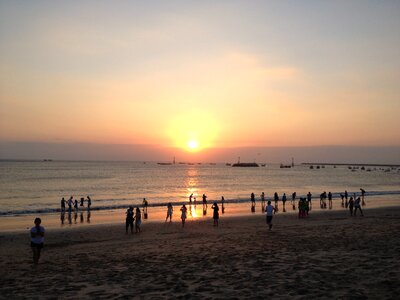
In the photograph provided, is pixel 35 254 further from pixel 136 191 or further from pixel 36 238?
pixel 136 191

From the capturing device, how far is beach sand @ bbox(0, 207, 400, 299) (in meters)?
9.48

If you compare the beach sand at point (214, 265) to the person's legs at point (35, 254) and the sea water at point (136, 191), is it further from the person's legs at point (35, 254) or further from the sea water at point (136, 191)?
the sea water at point (136, 191)

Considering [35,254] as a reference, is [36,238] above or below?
above

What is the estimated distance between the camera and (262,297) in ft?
28.8

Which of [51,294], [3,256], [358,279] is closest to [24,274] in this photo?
[51,294]

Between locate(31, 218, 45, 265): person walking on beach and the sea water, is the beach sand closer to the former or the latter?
locate(31, 218, 45, 265): person walking on beach

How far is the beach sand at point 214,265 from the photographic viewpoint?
9484 millimetres

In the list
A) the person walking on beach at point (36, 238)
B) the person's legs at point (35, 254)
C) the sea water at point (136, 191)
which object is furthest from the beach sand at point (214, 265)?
the sea water at point (136, 191)

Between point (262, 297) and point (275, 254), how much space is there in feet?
17.3

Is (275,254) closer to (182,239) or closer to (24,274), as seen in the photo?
(182,239)

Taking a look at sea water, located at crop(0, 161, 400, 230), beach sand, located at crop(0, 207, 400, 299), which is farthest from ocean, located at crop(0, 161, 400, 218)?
beach sand, located at crop(0, 207, 400, 299)

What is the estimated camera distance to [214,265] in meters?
12.3

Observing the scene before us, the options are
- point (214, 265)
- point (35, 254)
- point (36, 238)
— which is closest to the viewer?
point (214, 265)

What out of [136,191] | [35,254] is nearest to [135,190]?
[136,191]
